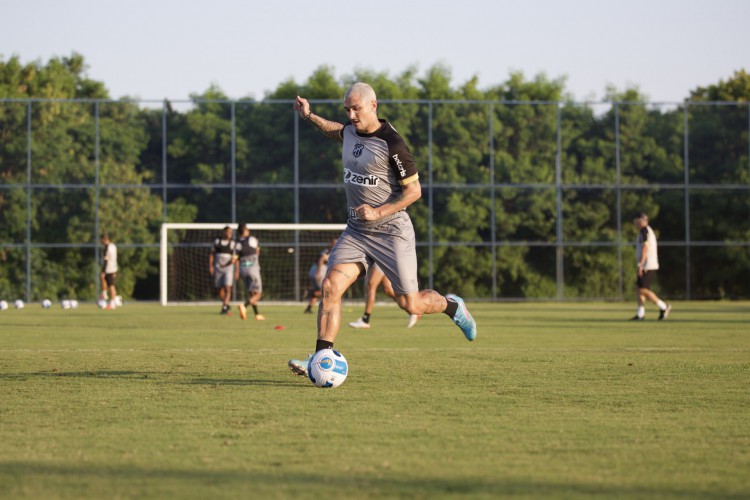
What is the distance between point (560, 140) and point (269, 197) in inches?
399

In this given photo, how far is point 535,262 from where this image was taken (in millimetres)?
36844

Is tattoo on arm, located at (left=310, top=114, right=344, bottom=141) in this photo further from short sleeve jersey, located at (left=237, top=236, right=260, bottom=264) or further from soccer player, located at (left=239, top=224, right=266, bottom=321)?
short sleeve jersey, located at (left=237, top=236, right=260, bottom=264)

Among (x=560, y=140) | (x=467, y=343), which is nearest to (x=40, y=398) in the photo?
(x=467, y=343)

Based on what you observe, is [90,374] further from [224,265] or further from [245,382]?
[224,265]

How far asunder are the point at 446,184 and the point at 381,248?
28.8 metres

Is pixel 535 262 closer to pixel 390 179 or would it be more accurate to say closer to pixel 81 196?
pixel 81 196

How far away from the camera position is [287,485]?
450 cm

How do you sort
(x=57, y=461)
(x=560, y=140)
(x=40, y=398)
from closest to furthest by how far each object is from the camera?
1. (x=57, y=461)
2. (x=40, y=398)
3. (x=560, y=140)

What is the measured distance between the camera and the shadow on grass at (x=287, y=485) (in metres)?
4.34

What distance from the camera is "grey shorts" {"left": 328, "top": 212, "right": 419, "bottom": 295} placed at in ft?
28.6

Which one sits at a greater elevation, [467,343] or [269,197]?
[269,197]

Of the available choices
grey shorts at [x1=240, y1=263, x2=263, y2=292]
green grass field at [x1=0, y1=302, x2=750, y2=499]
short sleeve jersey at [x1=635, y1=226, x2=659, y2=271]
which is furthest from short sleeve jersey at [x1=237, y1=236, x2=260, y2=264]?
green grass field at [x1=0, y1=302, x2=750, y2=499]

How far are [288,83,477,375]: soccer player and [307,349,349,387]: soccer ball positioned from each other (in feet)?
0.73

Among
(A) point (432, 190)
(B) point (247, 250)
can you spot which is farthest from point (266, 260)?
(B) point (247, 250)
